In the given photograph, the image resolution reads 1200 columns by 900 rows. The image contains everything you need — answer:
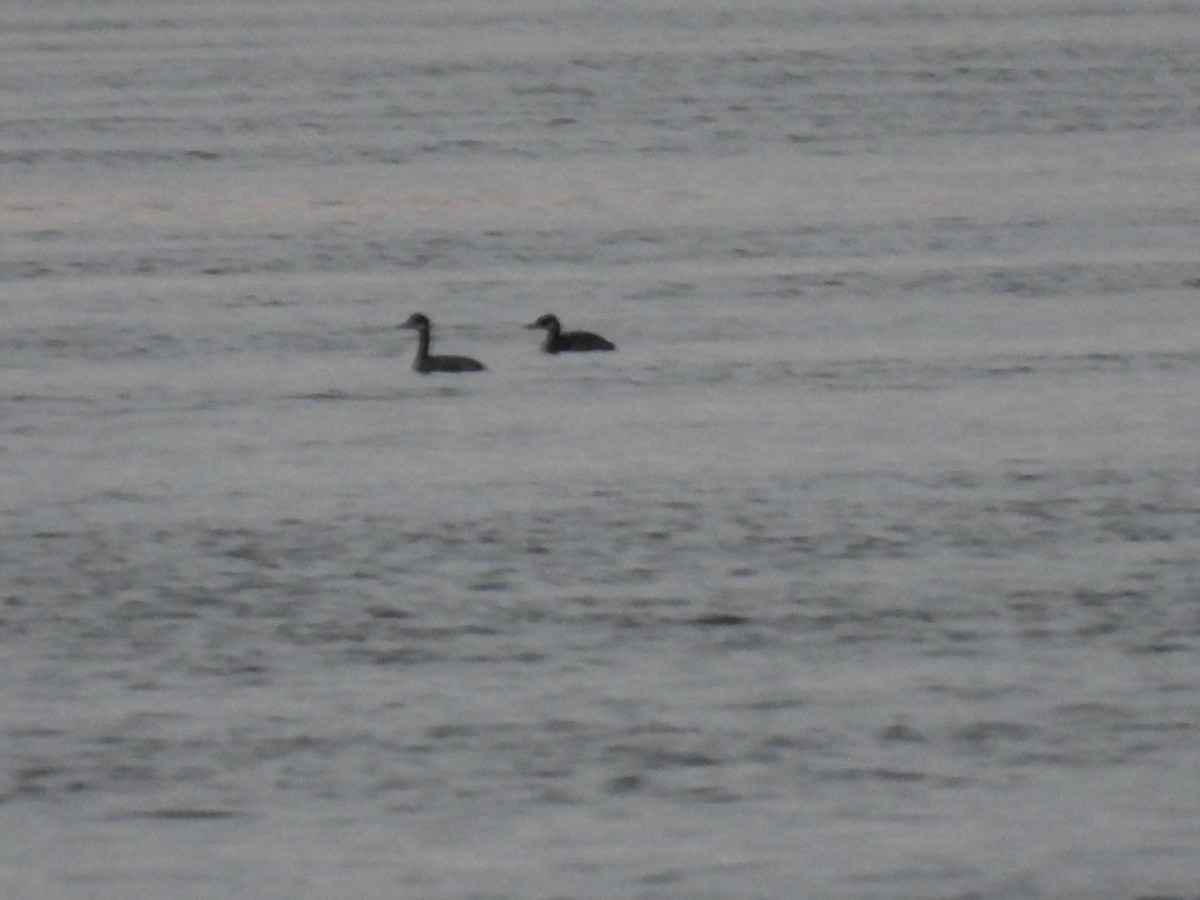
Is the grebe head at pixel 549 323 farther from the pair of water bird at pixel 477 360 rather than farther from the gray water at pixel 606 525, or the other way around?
the gray water at pixel 606 525

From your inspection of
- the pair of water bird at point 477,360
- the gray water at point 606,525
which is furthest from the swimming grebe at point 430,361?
the gray water at point 606,525

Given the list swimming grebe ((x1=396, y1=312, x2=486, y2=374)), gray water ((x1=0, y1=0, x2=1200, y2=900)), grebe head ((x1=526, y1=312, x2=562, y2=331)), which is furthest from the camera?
grebe head ((x1=526, y1=312, x2=562, y2=331))

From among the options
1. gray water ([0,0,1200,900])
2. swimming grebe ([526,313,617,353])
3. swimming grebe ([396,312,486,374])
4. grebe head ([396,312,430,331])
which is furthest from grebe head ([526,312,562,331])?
grebe head ([396,312,430,331])

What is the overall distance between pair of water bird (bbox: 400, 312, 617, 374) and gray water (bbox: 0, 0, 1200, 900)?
13cm

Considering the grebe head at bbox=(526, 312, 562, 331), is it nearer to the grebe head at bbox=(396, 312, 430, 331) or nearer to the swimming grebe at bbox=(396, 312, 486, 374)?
the swimming grebe at bbox=(396, 312, 486, 374)

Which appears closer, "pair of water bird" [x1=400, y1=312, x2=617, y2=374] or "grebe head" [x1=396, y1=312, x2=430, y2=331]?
"pair of water bird" [x1=400, y1=312, x2=617, y2=374]

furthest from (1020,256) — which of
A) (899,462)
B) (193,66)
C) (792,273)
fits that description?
(193,66)

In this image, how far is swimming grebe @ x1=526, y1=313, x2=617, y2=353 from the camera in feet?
71.4

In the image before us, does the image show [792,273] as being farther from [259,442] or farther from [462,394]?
[259,442]

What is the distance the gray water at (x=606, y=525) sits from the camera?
36.9ft

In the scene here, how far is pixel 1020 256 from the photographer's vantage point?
27016 mm

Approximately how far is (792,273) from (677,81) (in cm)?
2014

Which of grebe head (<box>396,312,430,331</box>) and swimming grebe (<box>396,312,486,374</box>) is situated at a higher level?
grebe head (<box>396,312,430,331</box>)

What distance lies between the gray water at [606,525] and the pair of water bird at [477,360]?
126 millimetres
